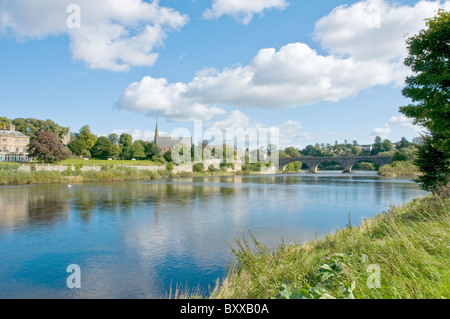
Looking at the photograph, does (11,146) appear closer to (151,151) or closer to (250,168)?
(151,151)

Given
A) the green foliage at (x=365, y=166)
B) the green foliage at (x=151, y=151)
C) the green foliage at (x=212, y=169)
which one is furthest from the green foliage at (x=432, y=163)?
the green foliage at (x=365, y=166)

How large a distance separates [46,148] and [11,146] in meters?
29.1

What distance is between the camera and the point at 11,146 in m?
79.0

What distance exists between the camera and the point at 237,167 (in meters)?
98.9

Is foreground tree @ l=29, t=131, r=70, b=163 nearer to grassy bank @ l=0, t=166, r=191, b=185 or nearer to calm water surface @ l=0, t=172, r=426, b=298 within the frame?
grassy bank @ l=0, t=166, r=191, b=185

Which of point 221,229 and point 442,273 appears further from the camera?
point 221,229

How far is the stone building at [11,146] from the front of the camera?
77.1 metres

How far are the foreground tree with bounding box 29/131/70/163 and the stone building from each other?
63.7 feet

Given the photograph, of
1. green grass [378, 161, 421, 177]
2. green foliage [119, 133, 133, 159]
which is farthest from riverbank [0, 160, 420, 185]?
green foliage [119, 133, 133, 159]

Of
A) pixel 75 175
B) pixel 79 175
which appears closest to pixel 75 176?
pixel 75 175

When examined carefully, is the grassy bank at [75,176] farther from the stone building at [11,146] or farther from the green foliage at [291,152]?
the green foliage at [291,152]

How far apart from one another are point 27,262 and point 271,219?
13335 millimetres
